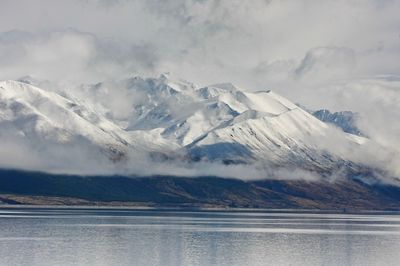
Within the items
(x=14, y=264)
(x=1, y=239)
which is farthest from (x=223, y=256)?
(x=1, y=239)

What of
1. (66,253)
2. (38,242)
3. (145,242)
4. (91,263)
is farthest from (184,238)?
(91,263)

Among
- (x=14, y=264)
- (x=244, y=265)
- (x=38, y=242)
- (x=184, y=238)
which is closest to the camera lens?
(x=14, y=264)

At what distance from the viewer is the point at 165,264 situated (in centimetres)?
13875

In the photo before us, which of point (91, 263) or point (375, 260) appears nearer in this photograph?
point (91, 263)

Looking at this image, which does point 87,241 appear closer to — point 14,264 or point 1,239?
point 1,239

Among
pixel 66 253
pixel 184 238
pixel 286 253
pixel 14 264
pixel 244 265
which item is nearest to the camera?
pixel 14 264

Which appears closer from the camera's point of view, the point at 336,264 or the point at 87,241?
the point at 336,264

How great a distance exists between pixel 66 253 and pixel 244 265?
1259 inches

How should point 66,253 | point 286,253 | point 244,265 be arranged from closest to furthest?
point 244,265
point 66,253
point 286,253

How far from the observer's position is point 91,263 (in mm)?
136875

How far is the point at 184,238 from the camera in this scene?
199 m

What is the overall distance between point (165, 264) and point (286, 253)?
34445 mm

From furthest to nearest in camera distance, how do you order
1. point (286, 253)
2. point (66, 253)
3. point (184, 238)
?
1. point (184, 238)
2. point (286, 253)
3. point (66, 253)

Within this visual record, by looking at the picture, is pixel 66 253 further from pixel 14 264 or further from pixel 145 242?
pixel 145 242
